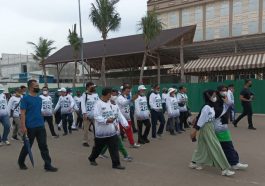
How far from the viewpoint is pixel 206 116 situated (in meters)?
6.25

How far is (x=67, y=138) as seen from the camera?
1131 centimetres

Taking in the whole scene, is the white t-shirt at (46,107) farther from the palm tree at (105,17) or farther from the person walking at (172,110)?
the palm tree at (105,17)

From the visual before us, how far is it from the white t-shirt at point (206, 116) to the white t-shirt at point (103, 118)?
176 cm

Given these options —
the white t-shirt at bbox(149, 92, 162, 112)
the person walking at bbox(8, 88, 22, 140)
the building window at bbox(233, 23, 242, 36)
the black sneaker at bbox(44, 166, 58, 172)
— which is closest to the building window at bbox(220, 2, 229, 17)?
the building window at bbox(233, 23, 242, 36)

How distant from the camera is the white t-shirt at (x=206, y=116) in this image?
6.25 m

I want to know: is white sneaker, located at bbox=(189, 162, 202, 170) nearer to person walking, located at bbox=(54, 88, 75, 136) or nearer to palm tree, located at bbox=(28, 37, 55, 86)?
person walking, located at bbox=(54, 88, 75, 136)

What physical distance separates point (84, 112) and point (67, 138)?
224 cm

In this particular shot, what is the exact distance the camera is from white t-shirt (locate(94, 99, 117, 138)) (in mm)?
6617

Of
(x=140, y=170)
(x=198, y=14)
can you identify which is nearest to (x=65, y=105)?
(x=140, y=170)

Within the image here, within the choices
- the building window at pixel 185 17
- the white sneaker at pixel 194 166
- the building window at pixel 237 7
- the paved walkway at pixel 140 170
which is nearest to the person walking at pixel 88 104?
the paved walkway at pixel 140 170

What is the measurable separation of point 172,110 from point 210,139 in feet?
16.3

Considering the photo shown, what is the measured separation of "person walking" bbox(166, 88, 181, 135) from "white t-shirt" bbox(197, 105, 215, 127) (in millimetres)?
4713

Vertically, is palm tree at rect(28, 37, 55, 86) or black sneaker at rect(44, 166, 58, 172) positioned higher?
palm tree at rect(28, 37, 55, 86)

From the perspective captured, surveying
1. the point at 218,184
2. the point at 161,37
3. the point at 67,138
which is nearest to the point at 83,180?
the point at 218,184
